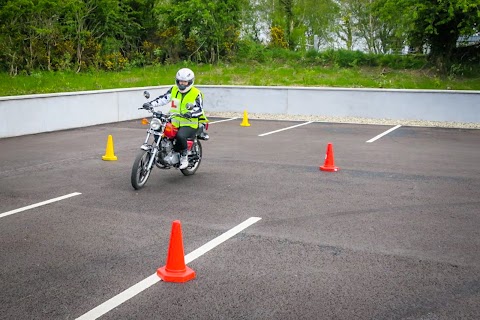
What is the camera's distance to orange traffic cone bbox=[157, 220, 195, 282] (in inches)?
205

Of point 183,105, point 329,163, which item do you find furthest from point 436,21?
point 183,105

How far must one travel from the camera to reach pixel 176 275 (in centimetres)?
522

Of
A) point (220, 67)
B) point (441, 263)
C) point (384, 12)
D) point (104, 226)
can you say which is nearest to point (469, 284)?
point (441, 263)

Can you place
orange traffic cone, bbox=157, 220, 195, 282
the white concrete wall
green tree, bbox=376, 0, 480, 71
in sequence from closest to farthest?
1. orange traffic cone, bbox=157, 220, 195, 282
2. the white concrete wall
3. green tree, bbox=376, 0, 480, 71

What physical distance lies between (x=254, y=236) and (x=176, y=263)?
156cm

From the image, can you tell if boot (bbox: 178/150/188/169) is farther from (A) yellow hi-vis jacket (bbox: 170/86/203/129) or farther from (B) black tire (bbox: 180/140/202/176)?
(A) yellow hi-vis jacket (bbox: 170/86/203/129)

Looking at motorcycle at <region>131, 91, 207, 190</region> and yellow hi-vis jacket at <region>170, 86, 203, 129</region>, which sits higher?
yellow hi-vis jacket at <region>170, 86, 203, 129</region>

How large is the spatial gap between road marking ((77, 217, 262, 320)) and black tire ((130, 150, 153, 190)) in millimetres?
2580

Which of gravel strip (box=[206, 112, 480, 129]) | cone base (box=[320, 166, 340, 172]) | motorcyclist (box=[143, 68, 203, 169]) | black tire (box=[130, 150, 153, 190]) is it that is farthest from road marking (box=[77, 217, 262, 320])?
gravel strip (box=[206, 112, 480, 129])

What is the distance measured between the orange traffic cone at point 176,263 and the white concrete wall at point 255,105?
36.5ft

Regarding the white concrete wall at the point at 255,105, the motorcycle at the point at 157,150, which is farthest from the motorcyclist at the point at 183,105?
the white concrete wall at the point at 255,105

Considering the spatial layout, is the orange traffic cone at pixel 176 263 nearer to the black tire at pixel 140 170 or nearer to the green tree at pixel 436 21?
the black tire at pixel 140 170

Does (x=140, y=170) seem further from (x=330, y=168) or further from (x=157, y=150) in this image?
(x=330, y=168)

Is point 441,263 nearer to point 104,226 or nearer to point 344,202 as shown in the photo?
point 344,202
